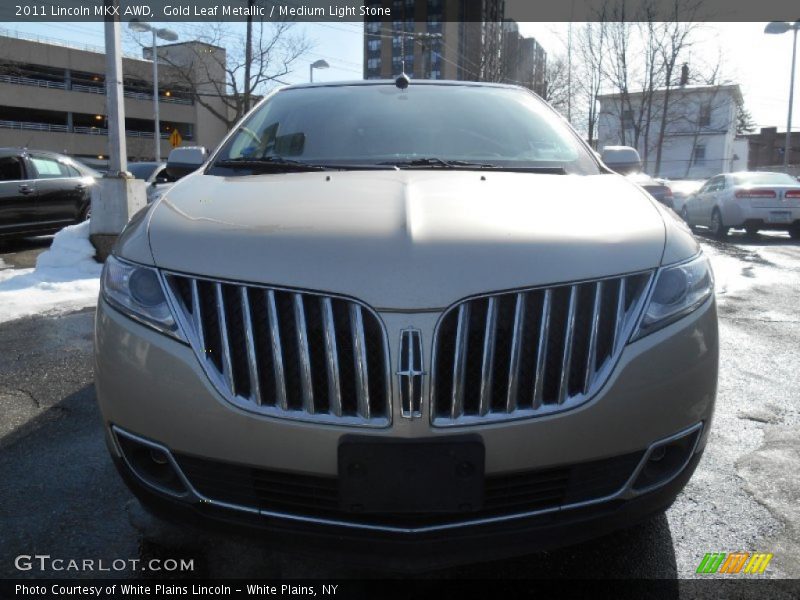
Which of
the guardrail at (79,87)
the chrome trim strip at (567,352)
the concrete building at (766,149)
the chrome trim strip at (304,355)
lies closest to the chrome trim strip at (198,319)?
the chrome trim strip at (304,355)

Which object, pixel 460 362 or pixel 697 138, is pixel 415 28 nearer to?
pixel 697 138

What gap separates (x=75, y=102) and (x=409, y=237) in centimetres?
5447

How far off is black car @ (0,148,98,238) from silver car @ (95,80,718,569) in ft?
31.7

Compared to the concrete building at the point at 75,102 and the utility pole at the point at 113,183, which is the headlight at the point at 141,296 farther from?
the concrete building at the point at 75,102

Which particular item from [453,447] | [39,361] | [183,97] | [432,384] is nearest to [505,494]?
[453,447]

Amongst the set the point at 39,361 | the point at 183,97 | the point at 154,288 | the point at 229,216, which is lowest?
the point at 39,361

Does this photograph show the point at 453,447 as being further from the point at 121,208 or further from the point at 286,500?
the point at 121,208

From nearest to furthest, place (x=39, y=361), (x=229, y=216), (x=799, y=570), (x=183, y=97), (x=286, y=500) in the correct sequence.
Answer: (x=286, y=500), (x=229, y=216), (x=799, y=570), (x=39, y=361), (x=183, y=97)

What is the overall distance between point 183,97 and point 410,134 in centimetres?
5644

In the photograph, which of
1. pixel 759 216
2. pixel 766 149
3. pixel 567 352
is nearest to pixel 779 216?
pixel 759 216

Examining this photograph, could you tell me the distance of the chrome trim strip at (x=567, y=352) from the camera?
1.70 m

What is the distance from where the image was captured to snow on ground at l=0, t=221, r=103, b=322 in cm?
609

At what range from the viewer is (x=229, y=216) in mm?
1999

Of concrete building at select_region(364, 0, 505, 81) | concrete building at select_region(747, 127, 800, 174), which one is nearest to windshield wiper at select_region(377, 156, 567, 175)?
concrete building at select_region(747, 127, 800, 174)
